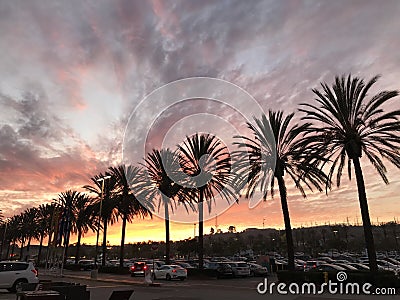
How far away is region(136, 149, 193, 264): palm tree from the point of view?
39219 mm

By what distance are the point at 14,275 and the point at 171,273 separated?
1494 cm

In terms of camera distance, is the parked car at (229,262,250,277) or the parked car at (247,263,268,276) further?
the parked car at (247,263,268,276)

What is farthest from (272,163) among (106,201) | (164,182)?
(106,201)

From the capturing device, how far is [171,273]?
3338cm

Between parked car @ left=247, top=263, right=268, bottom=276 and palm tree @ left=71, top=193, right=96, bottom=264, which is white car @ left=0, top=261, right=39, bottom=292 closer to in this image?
parked car @ left=247, top=263, right=268, bottom=276

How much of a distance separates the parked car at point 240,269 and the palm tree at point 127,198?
1342 centimetres

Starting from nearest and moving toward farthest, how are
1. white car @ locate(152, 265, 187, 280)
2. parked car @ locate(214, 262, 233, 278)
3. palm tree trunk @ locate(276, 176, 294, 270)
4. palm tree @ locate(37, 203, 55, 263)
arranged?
palm tree trunk @ locate(276, 176, 294, 270) → white car @ locate(152, 265, 187, 280) → parked car @ locate(214, 262, 233, 278) → palm tree @ locate(37, 203, 55, 263)

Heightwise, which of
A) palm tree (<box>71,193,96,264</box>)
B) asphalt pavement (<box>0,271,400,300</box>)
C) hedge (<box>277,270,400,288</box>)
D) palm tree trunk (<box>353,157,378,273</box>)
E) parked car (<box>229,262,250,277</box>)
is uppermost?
palm tree (<box>71,193,96,264</box>)

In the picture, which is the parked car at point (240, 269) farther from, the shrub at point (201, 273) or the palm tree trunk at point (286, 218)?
the palm tree trunk at point (286, 218)

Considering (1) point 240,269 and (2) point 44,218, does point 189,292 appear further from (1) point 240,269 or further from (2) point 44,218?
(2) point 44,218

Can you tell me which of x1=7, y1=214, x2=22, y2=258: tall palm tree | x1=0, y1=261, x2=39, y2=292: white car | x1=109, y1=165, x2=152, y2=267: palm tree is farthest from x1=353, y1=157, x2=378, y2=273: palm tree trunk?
x1=7, y1=214, x2=22, y2=258: tall palm tree

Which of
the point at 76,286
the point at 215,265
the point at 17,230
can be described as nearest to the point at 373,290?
the point at 76,286

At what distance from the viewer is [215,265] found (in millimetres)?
39844

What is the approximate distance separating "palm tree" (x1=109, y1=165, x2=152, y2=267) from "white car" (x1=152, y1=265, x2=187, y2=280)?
35.9 feet
